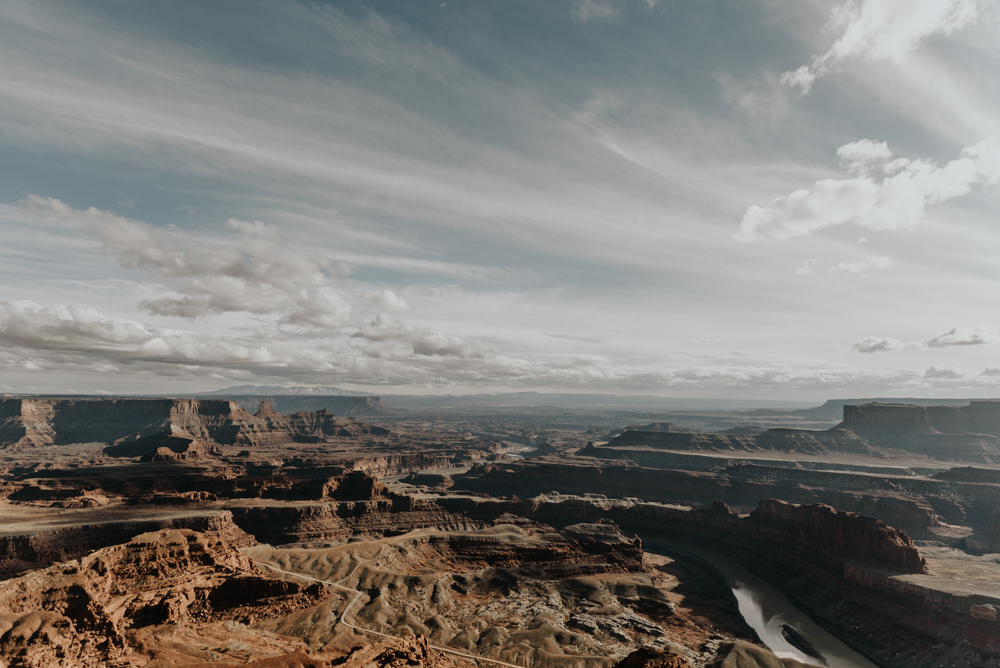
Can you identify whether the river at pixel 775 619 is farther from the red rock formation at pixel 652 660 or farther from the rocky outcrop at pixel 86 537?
the rocky outcrop at pixel 86 537

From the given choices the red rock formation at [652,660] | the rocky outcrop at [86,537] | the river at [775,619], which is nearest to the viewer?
the red rock formation at [652,660]

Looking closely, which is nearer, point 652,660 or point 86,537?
point 652,660

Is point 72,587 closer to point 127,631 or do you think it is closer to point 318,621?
point 127,631

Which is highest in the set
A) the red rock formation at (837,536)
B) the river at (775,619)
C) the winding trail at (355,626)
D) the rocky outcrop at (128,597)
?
the rocky outcrop at (128,597)

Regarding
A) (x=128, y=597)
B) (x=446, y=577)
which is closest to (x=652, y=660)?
(x=128, y=597)

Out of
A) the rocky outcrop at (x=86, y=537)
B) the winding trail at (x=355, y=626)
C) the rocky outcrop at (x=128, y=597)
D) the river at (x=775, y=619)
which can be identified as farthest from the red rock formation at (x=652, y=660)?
the rocky outcrop at (x=86, y=537)

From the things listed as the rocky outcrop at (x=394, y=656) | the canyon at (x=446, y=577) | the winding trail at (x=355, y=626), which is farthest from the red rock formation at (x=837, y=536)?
the rocky outcrop at (x=394, y=656)

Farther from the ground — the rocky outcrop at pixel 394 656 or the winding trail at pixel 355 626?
the rocky outcrop at pixel 394 656

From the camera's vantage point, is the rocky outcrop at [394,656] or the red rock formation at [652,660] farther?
the red rock formation at [652,660]

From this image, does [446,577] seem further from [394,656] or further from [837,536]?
[837,536]

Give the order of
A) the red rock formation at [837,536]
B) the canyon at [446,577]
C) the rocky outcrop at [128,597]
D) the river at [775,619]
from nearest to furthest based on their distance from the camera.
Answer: the rocky outcrop at [128,597], the canyon at [446,577], the river at [775,619], the red rock formation at [837,536]
